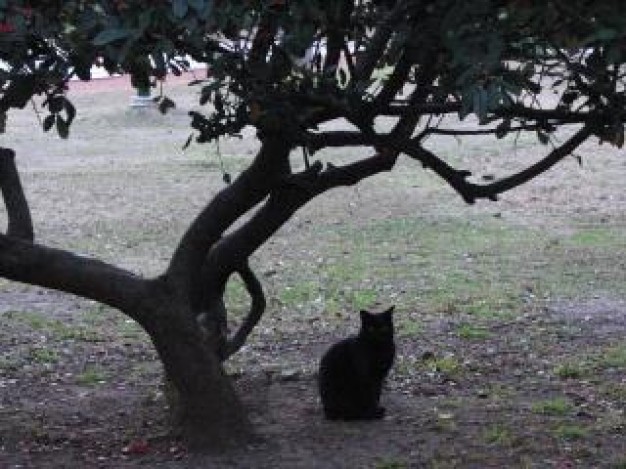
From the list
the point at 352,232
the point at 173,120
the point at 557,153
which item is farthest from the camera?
the point at 173,120

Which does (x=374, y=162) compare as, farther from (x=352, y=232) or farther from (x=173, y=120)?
(x=173, y=120)

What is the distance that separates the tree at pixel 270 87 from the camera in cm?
319

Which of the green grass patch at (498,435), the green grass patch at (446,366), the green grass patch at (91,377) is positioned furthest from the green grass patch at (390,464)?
the green grass patch at (91,377)

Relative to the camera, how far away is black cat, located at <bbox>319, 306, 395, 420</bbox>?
22.2 feet

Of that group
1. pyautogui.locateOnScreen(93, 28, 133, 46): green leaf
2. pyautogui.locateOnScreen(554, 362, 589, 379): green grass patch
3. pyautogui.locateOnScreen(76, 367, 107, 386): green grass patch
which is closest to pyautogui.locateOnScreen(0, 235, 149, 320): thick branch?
pyautogui.locateOnScreen(76, 367, 107, 386): green grass patch

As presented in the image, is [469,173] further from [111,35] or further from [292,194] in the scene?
[111,35]

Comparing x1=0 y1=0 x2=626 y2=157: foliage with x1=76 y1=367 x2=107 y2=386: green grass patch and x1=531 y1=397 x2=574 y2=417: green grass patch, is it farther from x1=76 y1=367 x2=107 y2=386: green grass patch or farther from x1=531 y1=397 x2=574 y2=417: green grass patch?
A: x1=76 y1=367 x2=107 y2=386: green grass patch

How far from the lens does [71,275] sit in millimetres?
6031

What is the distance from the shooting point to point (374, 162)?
6289mm

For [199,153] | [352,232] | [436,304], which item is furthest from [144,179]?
[436,304]

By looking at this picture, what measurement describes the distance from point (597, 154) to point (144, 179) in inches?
271

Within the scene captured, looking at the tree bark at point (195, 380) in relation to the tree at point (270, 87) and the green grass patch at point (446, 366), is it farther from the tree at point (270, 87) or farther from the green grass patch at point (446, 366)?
the green grass patch at point (446, 366)

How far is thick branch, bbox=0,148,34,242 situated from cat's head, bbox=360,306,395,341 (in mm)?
1817

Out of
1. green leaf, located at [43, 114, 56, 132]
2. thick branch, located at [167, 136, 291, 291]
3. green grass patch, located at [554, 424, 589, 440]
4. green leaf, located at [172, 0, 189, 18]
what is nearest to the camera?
green leaf, located at [172, 0, 189, 18]
